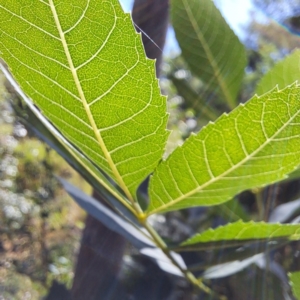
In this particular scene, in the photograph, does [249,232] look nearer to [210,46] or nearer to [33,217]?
[210,46]

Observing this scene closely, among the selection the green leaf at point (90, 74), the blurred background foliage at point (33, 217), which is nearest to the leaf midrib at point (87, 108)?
the green leaf at point (90, 74)

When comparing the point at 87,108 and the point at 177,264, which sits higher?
the point at 87,108

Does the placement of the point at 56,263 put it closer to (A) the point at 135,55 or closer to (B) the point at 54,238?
(B) the point at 54,238

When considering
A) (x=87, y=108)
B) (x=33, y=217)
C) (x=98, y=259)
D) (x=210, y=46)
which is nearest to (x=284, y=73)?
(x=210, y=46)

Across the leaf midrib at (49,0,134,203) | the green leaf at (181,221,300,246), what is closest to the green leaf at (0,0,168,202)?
the leaf midrib at (49,0,134,203)

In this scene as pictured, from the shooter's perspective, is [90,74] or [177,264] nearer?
[90,74]

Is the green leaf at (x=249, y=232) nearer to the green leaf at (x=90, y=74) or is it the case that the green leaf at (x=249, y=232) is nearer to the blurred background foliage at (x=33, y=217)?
the green leaf at (x=90, y=74)
